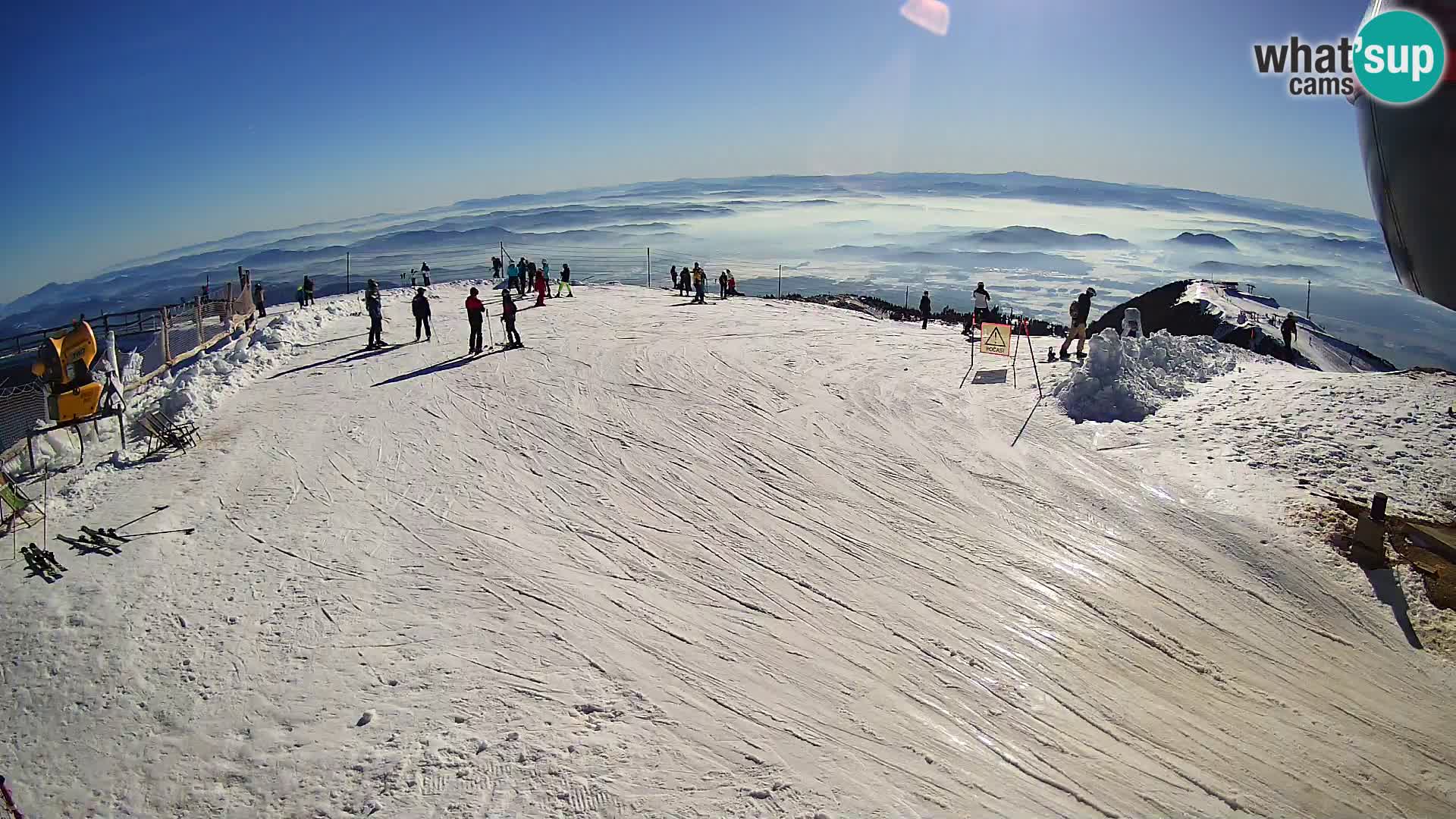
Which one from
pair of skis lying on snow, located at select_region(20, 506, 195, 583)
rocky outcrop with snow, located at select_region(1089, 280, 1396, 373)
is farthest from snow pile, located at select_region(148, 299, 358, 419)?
rocky outcrop with snow, located at select_region(1089, 280, 1396, 373)

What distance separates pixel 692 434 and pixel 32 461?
11704 mm

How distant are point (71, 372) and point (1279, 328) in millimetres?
36504

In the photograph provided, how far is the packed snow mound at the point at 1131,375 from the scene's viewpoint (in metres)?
12.5

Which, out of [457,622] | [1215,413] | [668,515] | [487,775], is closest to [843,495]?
[668,515]

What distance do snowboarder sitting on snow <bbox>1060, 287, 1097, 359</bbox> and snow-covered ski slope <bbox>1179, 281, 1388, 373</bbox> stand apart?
38.4 feet

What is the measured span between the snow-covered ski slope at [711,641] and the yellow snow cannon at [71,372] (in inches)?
91.5

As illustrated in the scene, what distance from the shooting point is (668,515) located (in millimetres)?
9523

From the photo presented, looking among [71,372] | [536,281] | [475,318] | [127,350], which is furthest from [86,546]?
[536,281]

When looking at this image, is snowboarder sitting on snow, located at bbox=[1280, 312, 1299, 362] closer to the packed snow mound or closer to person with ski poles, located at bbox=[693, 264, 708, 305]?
the packed snow mound

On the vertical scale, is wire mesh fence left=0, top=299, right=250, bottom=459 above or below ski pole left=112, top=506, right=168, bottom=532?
above

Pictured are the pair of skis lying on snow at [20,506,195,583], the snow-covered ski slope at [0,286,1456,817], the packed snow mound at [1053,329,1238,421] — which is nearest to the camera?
the snow-covered ski slope at [0,286,1456,817]

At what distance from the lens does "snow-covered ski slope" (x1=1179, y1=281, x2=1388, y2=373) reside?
23.4 metres

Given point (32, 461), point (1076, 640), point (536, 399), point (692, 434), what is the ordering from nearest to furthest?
point (1076, 640) < point (32, 461) < point (692, 434) < point (536, 399)

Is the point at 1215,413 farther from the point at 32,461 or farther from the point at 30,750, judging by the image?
the point at 32,461
